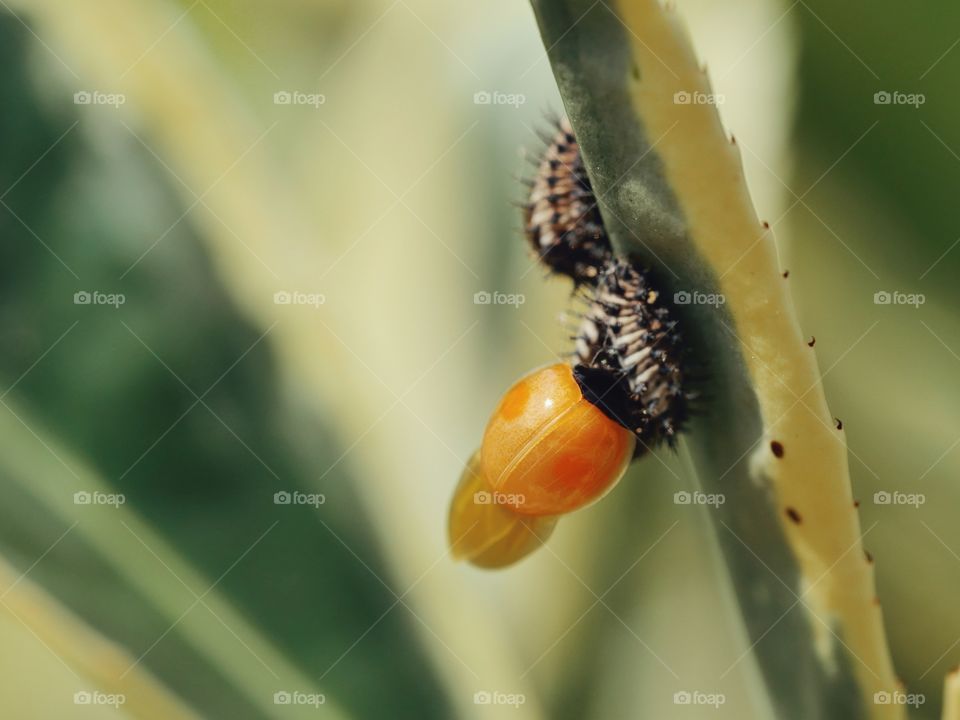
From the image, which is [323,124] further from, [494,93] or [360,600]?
[360,600]

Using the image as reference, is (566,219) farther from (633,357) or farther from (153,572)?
(153,572)

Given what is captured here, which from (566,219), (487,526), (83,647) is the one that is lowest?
(83,647)

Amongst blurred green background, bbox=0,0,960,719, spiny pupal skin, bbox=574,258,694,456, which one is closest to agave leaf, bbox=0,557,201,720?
blurred green background, bbox=0,0,960,719

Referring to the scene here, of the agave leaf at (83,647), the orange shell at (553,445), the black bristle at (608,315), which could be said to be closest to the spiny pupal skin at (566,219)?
the black bristle at (608,315)

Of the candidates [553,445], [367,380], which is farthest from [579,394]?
[367,380]

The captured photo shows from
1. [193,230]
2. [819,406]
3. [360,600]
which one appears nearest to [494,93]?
[193,230]

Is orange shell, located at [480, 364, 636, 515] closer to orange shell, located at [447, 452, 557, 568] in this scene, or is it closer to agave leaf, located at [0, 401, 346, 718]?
orange shell, located at [447, 452, 557, 568]
